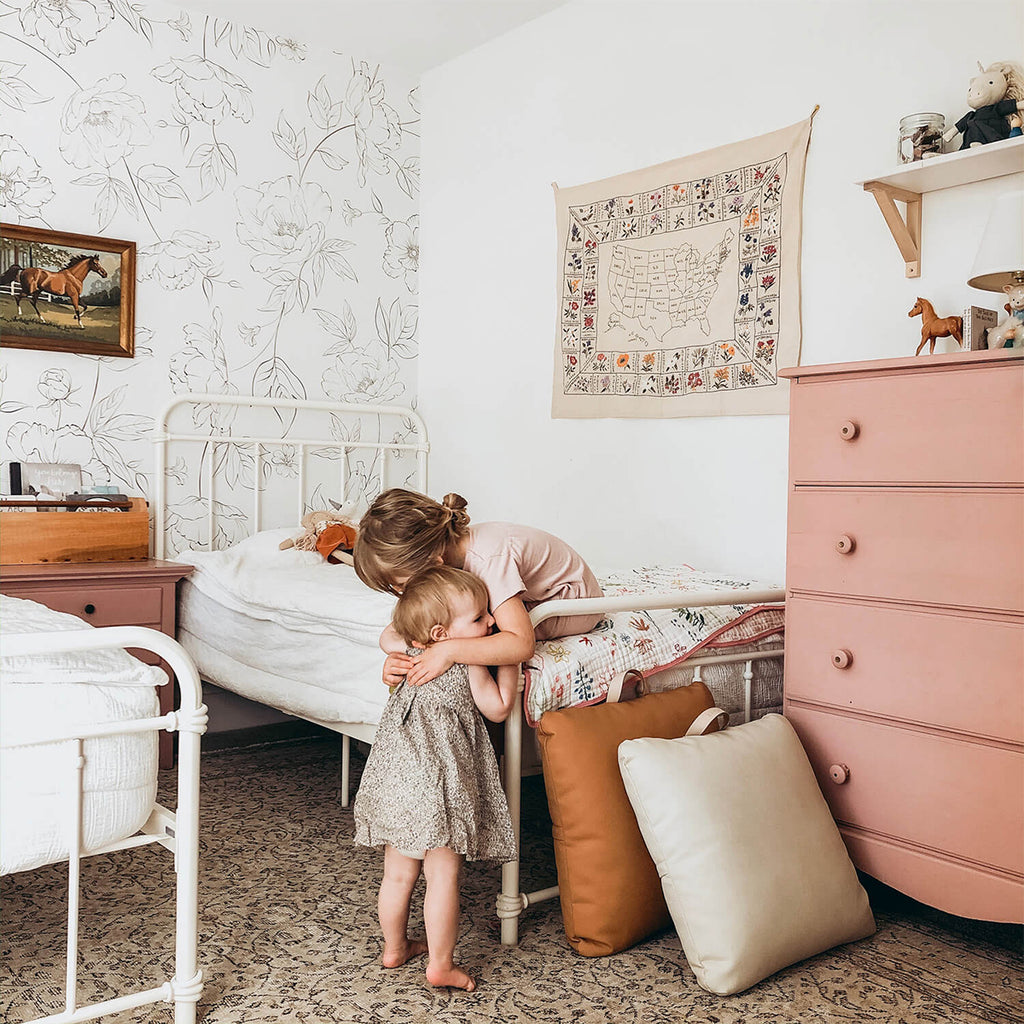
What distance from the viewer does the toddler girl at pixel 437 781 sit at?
6.01 feet

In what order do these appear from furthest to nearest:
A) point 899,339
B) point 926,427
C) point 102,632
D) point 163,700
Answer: point 163,700
point 899,339
point 926,427
point 102,632

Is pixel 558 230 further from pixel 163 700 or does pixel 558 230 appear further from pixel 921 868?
pixel 921 868

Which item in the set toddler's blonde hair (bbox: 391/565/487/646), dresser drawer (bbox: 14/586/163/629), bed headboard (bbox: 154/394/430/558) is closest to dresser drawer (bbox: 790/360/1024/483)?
toddler's blonde hair (bbox: 391/565/487/646)

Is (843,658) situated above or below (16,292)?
below

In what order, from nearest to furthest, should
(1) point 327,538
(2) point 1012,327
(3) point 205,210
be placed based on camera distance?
(2) point 1012,327
(1) point 327,538
(3) point 205,210

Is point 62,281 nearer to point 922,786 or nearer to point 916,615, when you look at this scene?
point 916,615

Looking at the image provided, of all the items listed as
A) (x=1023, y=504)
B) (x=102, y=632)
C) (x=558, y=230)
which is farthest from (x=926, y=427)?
(x=558, y=230)

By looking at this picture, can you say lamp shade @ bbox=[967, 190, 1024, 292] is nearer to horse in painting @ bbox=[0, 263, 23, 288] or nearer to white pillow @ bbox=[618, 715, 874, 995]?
white pillow @ bbox=[618, 715, 874, 995]

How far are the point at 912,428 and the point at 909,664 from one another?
45cm

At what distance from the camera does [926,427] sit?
1.97 meters

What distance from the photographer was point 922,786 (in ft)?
6.48

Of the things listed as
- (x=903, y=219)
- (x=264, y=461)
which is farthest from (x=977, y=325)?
(x=264, y=461)

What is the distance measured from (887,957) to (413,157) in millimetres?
3316

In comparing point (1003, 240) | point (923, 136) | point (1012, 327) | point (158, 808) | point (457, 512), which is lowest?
point (158, 808)
